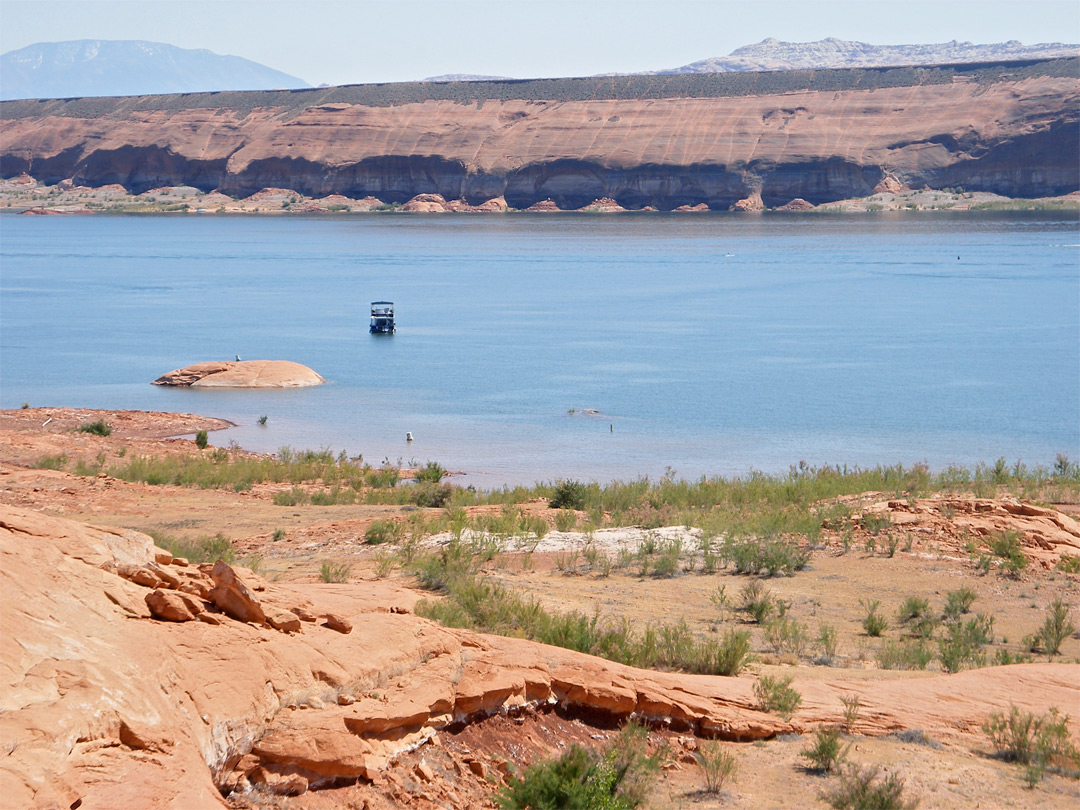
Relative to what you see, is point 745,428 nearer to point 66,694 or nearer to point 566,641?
point 566,641

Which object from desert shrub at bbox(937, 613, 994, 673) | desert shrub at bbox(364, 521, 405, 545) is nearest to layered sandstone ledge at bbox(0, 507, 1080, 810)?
desert shrub at bbox(937, 613, 994, 673)

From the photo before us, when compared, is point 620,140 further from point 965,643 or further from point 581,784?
point 581,784

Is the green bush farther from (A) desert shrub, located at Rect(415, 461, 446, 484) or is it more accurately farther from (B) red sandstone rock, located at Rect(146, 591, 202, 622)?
(A) desert shrub, located at Rect(415, 461, 446, 484)

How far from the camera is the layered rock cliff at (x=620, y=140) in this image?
381 feet

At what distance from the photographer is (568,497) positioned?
15922mm

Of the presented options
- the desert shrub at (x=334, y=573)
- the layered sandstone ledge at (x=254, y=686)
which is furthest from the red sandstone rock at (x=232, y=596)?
the desert shrub at (x=334, y=573)

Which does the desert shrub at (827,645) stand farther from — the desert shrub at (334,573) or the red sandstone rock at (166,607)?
the red sandstone rock at (166,607)

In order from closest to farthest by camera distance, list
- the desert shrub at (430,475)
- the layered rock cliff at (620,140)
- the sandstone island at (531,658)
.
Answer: the sandstone island at (531,658)
the desert shrub at (430,475)
the layered rock cliff at (620,140)

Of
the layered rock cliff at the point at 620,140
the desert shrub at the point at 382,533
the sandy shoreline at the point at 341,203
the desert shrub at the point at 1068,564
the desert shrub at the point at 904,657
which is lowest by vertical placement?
the desert shrub at the point at 1068,564

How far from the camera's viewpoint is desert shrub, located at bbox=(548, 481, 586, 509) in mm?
15766

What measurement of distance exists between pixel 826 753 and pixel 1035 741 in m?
1.52

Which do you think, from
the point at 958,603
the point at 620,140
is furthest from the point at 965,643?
the point at 620,140

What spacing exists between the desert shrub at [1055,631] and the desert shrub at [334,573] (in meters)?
6.32

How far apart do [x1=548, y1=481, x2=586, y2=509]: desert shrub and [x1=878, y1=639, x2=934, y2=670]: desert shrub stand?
23.1 feet
